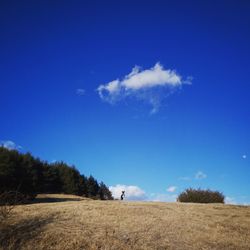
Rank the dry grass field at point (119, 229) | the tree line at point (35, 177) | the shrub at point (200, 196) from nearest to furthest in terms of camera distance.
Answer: the dry grass field at point (119, 229) → the tree line at point (35, 177) → the shrub at point (200, 196)

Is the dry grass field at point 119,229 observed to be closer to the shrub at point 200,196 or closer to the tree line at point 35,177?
the tree line at point 35,177

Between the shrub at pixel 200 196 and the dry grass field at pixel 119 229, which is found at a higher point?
the shrub at pixel 200 196

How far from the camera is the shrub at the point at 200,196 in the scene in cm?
3028

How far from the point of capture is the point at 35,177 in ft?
96.6

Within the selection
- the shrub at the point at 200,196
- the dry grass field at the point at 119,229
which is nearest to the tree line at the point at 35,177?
the dry grass field at the point at 119,229

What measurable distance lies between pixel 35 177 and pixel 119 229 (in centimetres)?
1757

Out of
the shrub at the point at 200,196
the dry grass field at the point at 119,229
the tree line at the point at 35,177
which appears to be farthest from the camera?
the shrub at the point at 200,196

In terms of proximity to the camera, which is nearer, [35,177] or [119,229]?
[119,229]

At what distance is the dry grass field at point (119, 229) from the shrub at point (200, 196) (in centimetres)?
1073

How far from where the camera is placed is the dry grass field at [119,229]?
11.8 m

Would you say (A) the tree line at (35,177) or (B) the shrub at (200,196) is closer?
(A) the tree line at (35,177)

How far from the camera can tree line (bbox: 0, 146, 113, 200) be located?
85.5 ft

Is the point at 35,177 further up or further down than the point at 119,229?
further up

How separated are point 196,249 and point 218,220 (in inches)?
232
